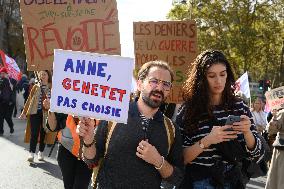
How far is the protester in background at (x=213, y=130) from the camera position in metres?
3.40

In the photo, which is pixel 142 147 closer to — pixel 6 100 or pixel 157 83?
pixel 157 83

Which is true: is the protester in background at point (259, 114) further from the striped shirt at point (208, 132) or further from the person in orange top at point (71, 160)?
the striped shirt at point (208, 132)

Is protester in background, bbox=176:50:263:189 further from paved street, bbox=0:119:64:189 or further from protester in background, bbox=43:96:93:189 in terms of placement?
paved street, bbox=0:119:64:189

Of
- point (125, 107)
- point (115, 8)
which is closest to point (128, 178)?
point (125, 107)

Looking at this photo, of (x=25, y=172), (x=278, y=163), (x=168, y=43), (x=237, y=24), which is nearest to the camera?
(x=278, y=163)

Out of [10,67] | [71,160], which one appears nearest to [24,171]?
[71,160]

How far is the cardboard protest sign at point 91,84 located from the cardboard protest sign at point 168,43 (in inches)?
114

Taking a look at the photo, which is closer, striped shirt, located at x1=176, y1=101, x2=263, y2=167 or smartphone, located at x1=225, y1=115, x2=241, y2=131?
smartphone, located at x1=225, y1=115, x2=241, y2=131

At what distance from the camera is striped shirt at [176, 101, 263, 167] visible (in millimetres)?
3467

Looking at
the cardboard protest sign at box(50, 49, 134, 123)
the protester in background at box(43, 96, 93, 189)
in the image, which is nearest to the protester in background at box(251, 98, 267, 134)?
the protester in background at box(43, 96, 93, 189)

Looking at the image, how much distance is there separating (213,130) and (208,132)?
15cm

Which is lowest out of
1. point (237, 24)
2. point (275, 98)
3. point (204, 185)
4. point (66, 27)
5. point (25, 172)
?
point (25, 172)

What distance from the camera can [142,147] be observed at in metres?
3.09

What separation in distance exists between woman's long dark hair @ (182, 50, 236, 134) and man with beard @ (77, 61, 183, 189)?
245mm
